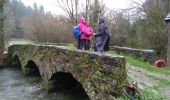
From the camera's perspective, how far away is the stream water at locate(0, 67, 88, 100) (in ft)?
47.1

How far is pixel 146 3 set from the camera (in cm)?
3156

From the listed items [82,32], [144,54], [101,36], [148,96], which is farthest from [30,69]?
[148,96]

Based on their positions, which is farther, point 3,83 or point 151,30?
point 151,30

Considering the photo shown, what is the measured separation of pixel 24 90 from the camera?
1628 cm

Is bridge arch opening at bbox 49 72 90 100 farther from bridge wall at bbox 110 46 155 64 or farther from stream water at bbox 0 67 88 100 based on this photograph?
bridge wall at bbox 110 46 155 64

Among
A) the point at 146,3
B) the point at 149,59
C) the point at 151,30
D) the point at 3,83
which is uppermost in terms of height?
the point at 146,3

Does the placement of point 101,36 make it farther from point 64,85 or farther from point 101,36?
point 64,85

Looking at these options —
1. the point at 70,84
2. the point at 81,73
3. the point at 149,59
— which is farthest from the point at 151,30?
the point at 81,73

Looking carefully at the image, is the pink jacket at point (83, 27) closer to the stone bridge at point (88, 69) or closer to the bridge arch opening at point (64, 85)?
the stone bridge at point (88, 69)

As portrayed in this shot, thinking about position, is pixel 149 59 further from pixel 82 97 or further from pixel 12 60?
pixel 12 60

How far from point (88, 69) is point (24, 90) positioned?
21.7 feet

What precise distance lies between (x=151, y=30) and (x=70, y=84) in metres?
14.1

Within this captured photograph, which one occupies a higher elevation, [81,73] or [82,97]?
[81,73]

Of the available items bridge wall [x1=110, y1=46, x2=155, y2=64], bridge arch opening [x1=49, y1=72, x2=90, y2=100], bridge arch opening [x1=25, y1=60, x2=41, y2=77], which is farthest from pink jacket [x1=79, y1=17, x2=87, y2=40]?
bridge arch opening [x1=25, y1=60, x2=41, y2=77]
